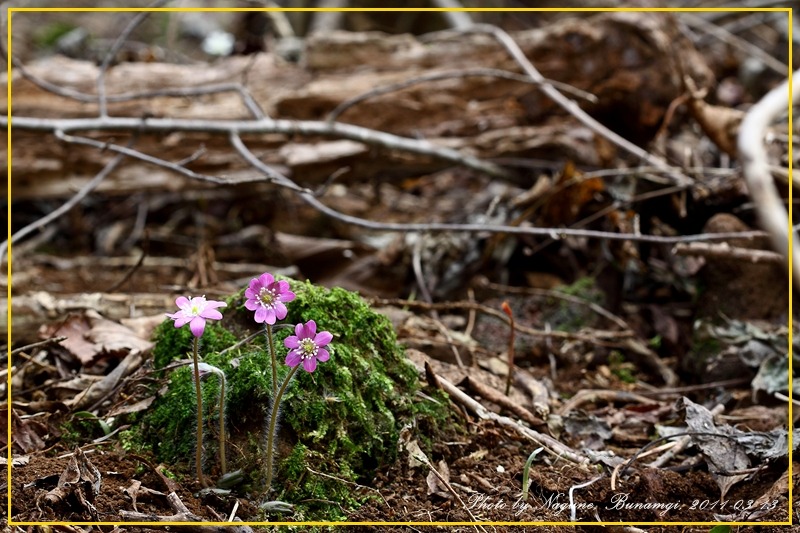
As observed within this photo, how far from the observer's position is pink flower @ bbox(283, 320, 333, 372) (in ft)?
3.89

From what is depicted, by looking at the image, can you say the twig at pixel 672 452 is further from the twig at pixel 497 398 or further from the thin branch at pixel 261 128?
the thin branch at pixel 261 128

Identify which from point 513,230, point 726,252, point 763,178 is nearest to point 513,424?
point 513,230

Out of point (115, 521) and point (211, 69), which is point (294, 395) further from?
Result: point (211, 69)

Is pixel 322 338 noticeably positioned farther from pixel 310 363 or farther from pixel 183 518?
pixel 183 518

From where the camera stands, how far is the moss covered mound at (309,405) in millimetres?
1343

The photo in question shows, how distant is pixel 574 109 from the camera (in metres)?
2.71

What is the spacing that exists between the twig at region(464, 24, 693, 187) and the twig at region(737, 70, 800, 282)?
1.56 meters

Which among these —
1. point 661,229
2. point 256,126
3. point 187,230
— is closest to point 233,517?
point 256,126

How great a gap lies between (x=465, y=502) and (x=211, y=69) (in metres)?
2.59

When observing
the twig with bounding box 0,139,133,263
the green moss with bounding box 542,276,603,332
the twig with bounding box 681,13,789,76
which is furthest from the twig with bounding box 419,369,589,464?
the twig with bounding box 681,13,789,76

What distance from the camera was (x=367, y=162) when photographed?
3.11 meters

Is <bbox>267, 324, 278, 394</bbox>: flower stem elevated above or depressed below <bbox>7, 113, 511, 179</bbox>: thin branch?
below

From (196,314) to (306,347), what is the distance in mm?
180

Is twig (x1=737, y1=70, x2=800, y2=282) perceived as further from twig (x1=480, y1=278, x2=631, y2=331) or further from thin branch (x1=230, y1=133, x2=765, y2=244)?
twig (x1=480, y1=278, x2=631, y2=331)
